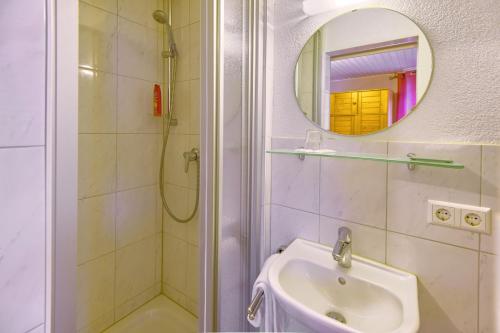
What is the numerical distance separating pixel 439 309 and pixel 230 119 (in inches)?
38.9

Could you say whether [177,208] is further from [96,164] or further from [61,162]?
[61,162]

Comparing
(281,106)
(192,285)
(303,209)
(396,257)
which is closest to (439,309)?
(396,257)

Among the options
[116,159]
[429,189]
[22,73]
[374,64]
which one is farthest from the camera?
[116,159]

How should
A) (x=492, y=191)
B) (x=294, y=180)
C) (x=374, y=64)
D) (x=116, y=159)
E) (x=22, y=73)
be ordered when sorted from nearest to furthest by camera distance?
(x=22, y=73)
(x=492, y=191)
(x=374, y=64)
(x=294, y=180)
(x=116, y=159)

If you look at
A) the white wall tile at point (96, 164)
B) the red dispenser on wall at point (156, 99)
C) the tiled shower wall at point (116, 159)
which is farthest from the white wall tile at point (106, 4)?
the white wall tile at point (96, 164)

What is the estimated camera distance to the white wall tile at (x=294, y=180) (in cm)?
119

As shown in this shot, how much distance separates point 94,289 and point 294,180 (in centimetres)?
129

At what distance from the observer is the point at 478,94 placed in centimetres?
83

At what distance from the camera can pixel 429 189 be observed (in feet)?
3.01

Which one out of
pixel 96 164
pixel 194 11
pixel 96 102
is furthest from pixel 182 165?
pixel 194 11

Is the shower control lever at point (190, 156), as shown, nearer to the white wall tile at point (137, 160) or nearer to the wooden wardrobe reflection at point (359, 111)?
the white wall tile at point (137, 160)

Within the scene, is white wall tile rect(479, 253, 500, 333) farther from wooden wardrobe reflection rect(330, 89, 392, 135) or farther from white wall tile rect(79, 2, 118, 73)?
white wall tile rect(79, 2, 118, 73)

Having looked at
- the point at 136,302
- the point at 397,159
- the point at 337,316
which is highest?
the point at 397,159

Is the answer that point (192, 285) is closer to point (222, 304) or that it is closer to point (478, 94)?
point (222, 304)
